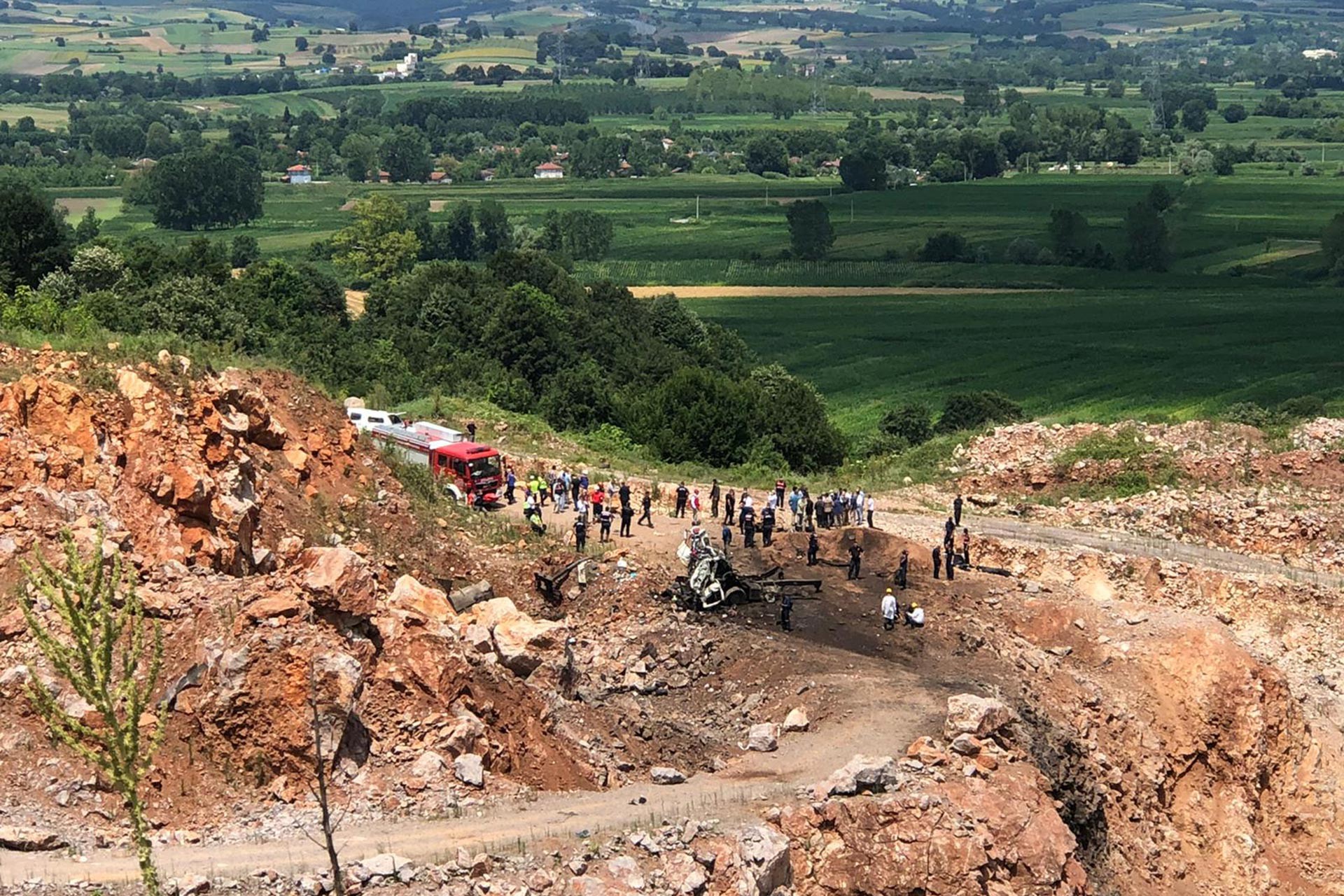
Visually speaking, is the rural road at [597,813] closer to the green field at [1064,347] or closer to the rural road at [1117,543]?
the rural road at [1117,543]

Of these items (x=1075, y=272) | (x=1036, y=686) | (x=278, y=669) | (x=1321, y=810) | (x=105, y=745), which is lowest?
(x=1075, y=272)

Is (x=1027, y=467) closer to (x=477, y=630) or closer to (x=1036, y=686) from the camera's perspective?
(x=1036, y=686)

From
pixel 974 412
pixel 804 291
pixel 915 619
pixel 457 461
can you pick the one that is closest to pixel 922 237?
pixel 804 291

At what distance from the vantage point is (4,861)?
2547 centimetres

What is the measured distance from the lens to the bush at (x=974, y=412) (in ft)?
289

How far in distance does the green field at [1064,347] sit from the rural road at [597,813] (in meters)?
60.5

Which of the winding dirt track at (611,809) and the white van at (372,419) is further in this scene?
the white van at (372,419)

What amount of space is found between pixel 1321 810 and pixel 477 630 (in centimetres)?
2136

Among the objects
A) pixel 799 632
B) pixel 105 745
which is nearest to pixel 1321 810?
pixel 799 632

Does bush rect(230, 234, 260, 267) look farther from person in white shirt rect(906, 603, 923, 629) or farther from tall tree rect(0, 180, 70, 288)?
person in white shirt rect(906, 603, 923, 629)

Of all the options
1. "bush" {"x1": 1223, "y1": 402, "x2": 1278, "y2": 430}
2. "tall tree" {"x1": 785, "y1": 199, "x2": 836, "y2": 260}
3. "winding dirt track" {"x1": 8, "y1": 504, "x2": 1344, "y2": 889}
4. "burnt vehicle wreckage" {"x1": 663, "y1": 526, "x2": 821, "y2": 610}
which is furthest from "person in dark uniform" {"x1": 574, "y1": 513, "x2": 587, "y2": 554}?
"tall tree" {"x1": 785, "y1": 199, "x2": 836, "y2": 260}

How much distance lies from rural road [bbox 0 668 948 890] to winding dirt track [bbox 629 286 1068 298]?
110242mm

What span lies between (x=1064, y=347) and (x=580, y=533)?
79.6 m

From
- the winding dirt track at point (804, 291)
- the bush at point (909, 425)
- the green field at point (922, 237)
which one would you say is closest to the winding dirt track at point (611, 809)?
the bush at point (909, 425)
